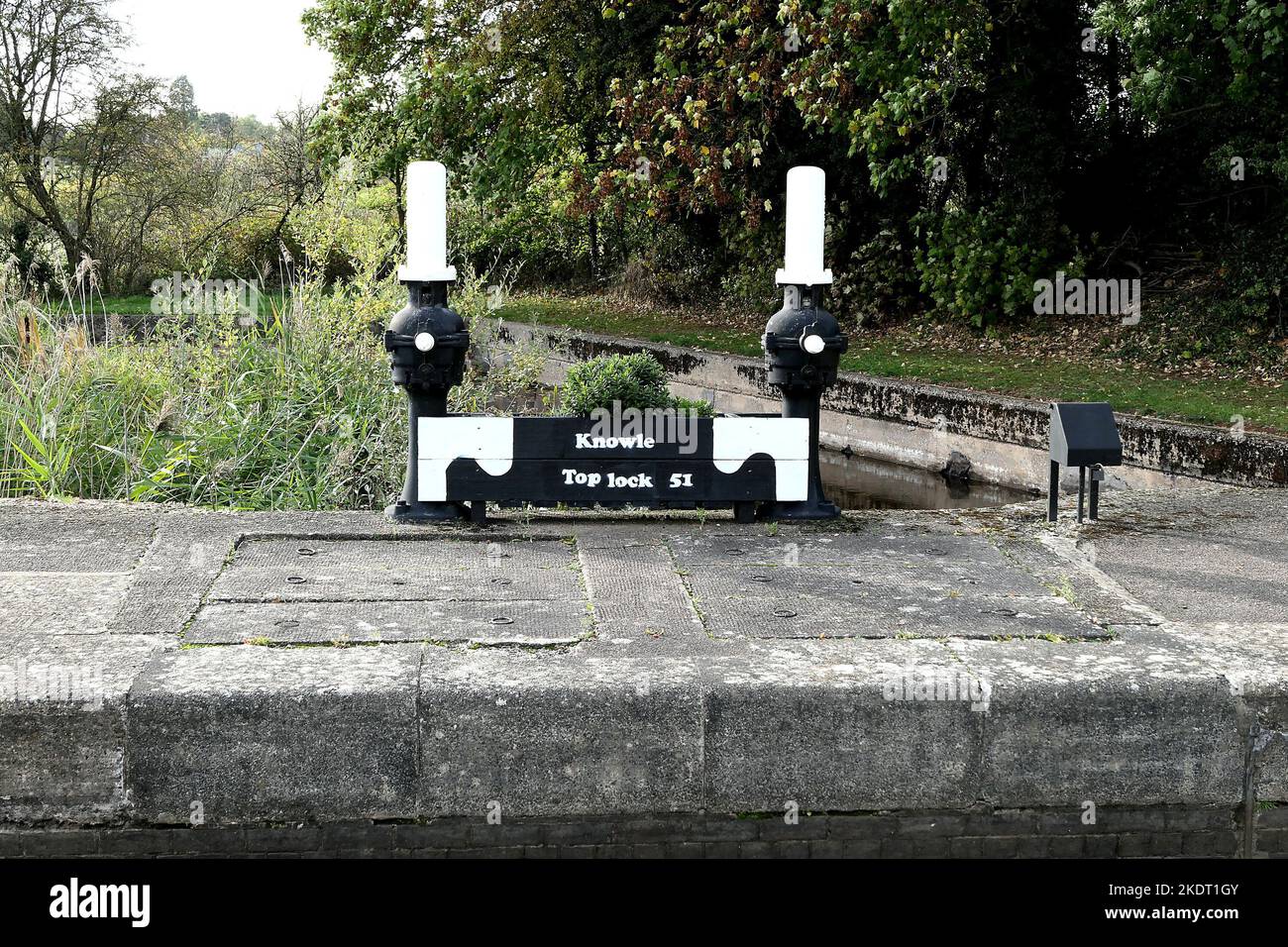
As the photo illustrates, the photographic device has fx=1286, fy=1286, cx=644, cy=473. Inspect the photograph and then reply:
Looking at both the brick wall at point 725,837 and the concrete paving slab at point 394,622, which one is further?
the concrete paving slab at point 394,622

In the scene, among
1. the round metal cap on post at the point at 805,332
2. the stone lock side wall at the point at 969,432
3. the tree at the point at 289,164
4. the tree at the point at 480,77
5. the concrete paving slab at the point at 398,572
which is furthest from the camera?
the tree at the point at 289,164

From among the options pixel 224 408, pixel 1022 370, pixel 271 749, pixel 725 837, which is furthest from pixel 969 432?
pixel 271 749

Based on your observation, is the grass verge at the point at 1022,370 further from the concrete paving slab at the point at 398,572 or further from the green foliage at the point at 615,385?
the concrete paving slab at the point at 398,572

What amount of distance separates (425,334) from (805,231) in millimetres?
1509

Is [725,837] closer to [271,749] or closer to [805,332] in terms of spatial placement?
[271,749]

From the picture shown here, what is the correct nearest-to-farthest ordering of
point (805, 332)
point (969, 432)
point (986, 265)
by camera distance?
point (805, 332)
point (969, 432)
point (986, 265)

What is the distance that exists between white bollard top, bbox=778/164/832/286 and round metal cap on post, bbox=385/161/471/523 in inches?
50.6

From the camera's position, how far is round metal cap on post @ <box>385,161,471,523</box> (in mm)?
4773

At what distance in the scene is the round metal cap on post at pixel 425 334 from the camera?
4.77 meters

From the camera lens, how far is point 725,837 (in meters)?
3.24

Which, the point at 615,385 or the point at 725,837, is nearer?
the point at 725,837

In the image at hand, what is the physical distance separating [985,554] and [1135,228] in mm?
12602

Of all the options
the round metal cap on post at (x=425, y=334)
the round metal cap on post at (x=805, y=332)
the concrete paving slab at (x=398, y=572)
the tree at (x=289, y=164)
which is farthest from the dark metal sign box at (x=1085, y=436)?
the tree at (x=289, y=164)

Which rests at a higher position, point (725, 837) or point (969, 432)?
point (969, 432)
